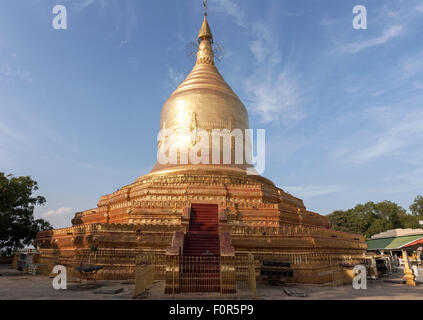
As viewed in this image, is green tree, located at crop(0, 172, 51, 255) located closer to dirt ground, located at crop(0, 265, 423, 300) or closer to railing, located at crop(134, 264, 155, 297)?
dirt ground, located at crop(0, 265, 423, 300)

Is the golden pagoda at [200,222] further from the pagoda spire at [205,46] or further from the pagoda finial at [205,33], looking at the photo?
the pagoda finial at [205,33]

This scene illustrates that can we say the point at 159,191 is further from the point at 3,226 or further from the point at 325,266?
the point at 3,226

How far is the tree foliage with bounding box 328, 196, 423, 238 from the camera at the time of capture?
4606cm

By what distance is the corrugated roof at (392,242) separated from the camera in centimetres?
3016

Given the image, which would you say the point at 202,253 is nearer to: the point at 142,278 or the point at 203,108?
the point at 142,278

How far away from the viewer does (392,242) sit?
32.8 m

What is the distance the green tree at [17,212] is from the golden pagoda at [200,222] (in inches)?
185

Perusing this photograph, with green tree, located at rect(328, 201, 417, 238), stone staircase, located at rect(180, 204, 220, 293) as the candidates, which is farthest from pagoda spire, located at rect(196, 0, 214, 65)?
green tree, located at rect(328, 201, 417, 238)

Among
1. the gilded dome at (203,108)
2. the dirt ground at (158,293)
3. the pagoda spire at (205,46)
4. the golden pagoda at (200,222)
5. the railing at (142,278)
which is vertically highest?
the pagoda spire at (205,46)

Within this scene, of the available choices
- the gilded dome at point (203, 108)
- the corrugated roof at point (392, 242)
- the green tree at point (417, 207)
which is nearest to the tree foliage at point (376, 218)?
the green tree at point (417, 207)

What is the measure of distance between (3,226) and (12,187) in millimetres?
3252

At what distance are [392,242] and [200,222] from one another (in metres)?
29.7

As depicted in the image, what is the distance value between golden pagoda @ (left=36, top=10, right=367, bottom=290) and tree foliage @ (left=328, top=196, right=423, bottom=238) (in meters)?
31.6
